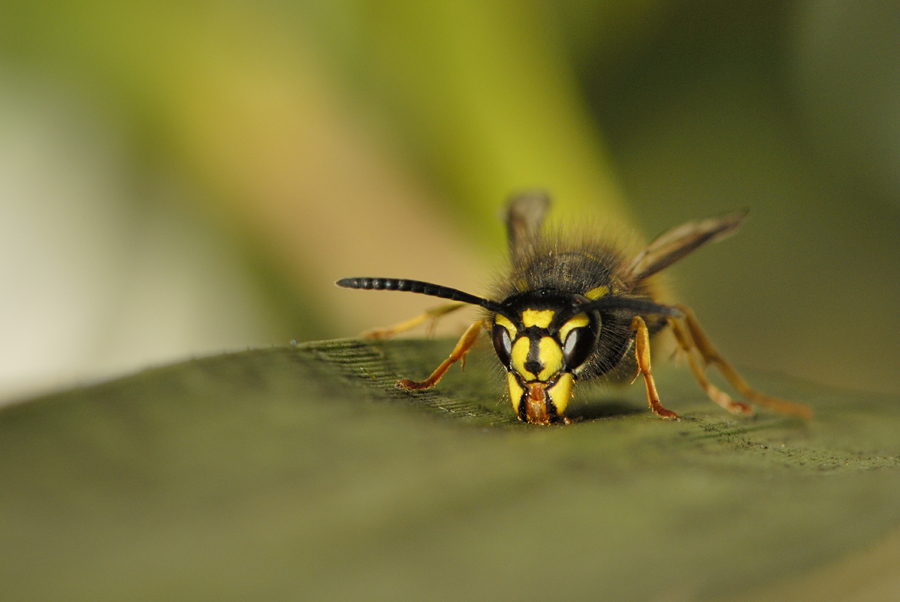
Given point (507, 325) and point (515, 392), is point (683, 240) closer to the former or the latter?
point (507, 325)

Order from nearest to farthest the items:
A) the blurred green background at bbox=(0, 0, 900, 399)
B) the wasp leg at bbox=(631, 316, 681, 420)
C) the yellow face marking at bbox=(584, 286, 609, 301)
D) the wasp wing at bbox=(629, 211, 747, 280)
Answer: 1. the wasp leg at bbox=(631, 316, 681, 420)
2. the yellow face marking at bbox=(584, 286, 609, 301)
3. the wasp wing at bbox=(629, 211, 747, 280)
4. the blurred green background at bbox=(0, 0, 900, 399)

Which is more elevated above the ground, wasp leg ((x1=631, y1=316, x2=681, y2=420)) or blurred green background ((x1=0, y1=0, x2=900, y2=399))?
blurred green background ((x1=0, y1=0, x2=900, y2=399))

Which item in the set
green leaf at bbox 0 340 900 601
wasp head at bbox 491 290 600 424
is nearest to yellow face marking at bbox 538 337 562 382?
wasp head at bbox 491 290 600 424

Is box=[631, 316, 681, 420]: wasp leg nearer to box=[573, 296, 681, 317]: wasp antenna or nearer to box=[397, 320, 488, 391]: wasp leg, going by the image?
box=[573, 296, 681, 317]: wasp antenna

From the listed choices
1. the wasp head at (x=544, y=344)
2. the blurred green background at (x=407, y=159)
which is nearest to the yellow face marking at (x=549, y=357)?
the wasp head at (x=544, y=344)

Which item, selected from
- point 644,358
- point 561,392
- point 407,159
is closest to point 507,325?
point 561,392

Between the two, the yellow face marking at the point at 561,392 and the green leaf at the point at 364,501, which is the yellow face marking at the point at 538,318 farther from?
the green leaf at the point at 364,501

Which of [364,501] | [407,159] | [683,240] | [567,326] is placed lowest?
[364,501]
